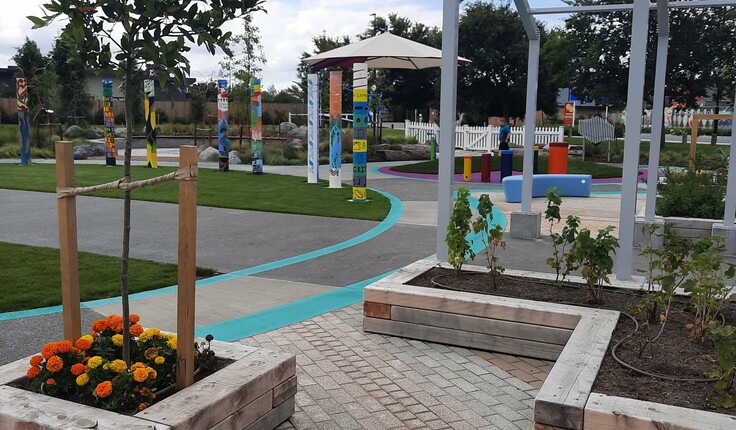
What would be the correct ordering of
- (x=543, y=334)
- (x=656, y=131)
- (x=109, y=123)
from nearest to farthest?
(x=543, y=334)
(x=656, y=131)
(x=109, y=123)

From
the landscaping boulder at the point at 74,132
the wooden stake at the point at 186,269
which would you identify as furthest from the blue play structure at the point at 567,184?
the landscaping boulder at the point at 74,132

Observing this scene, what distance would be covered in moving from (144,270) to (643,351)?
512cm

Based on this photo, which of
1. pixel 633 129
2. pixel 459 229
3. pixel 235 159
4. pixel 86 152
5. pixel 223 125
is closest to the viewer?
pixel 459 229

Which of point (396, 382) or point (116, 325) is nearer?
point (116, 325)

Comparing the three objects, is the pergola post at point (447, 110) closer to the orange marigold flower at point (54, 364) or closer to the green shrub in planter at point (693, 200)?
the orange marigold flower at point (54, 364)

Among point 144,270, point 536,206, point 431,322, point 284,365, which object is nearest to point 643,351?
point 431,322

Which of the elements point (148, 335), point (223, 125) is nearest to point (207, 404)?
point (148, 335)

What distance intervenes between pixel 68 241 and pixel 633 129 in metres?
4.59

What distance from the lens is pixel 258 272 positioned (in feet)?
23.6

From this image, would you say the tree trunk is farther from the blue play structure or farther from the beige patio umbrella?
the blue play structure

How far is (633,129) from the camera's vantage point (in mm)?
5809

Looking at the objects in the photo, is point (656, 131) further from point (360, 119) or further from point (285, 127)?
point (285, 127)

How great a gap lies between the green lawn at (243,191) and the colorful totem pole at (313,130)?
1.19ft

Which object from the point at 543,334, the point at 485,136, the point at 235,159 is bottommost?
the point at 543,334
